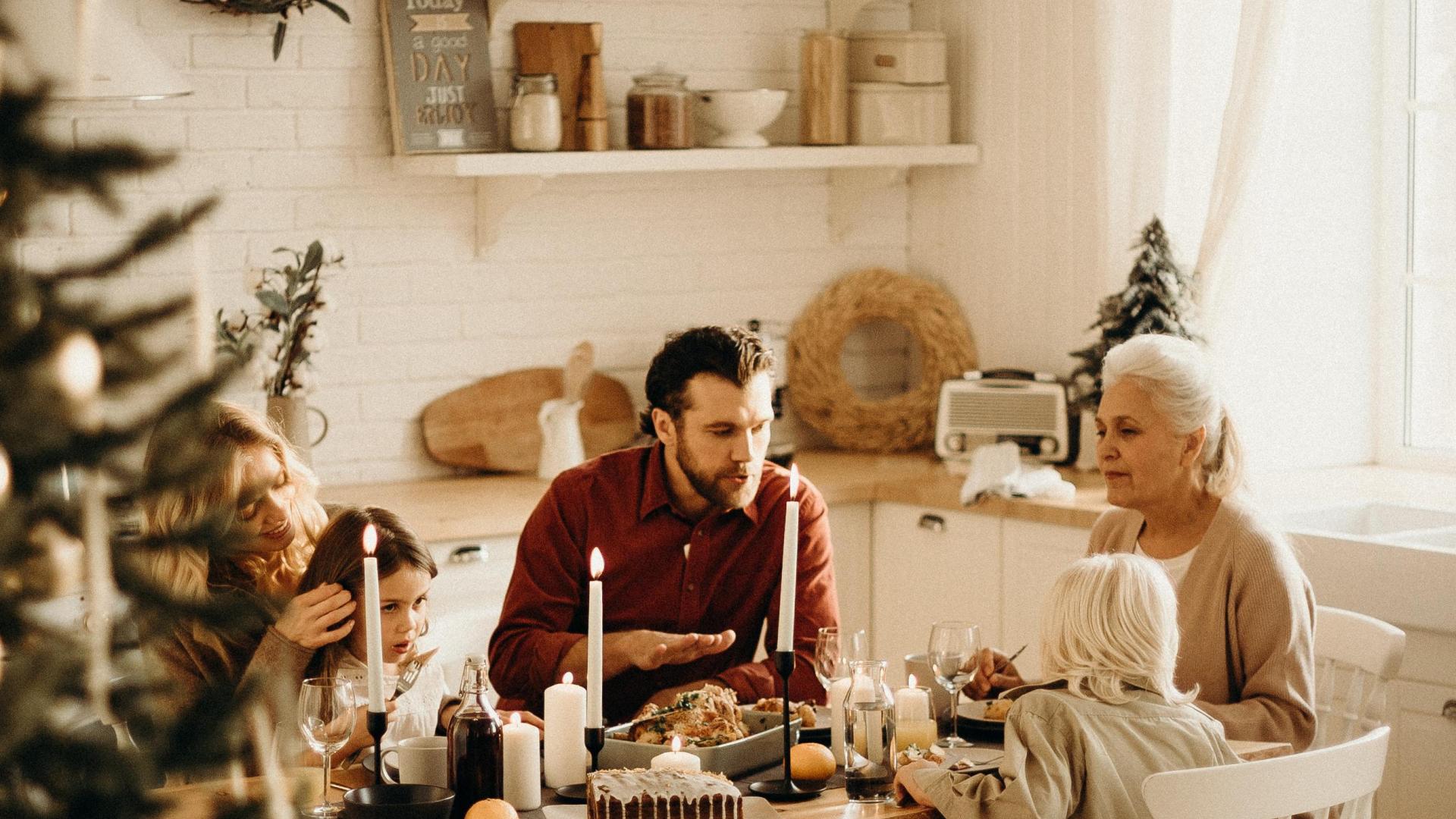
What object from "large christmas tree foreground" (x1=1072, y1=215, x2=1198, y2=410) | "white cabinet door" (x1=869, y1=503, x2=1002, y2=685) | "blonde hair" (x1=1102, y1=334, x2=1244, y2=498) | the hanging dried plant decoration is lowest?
"white cabinet door" (x1=869, y1=503, x2=1002, y2=685)

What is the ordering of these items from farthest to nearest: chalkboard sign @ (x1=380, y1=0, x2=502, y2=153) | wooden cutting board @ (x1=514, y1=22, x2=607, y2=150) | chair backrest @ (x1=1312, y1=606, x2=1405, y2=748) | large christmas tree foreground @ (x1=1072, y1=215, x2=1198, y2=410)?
wooden cutting board @ (x1=514, y1=22, x2=607, y2=150) < chalkboard sign @ (x1=380, y1=0, x2=502, y2=153) < large christmas tree foreground @ (x1=1072, y1=215, x2=1198, y2=410) < chair backrest @ (x1=1312, y1=606, x2=1405, y2=748)

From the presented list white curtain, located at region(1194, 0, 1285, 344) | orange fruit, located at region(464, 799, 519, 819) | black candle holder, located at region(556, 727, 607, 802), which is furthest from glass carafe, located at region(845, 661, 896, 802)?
white curtain, located at region(1194, 0, 1285, 344)

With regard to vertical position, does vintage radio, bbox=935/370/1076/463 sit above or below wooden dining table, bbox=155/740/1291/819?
above

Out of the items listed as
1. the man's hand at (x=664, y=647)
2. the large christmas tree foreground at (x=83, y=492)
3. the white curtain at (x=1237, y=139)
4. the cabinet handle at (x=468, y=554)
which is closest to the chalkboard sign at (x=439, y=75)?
the cabinet handle at (x=468, y=554)

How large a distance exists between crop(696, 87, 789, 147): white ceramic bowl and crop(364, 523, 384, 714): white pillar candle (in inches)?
97.7

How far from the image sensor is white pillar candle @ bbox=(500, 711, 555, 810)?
1.86 meters

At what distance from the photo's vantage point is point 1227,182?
3566 mm

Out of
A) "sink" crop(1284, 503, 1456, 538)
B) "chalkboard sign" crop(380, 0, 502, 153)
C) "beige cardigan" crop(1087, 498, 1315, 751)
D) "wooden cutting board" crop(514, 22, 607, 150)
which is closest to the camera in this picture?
"beige cardigan" crop(1087, 498, 1315, 751)

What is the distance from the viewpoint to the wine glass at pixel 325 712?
1.74m

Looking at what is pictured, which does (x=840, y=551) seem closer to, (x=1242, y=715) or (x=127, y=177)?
(x=1242, y=715)

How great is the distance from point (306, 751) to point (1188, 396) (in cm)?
142

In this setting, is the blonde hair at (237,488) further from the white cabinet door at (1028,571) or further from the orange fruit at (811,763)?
the white cabinet door at (1028,571)

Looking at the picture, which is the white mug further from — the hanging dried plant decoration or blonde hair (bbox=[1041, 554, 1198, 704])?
the hanging dried plant decoration

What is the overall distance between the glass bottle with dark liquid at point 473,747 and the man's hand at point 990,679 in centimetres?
73
